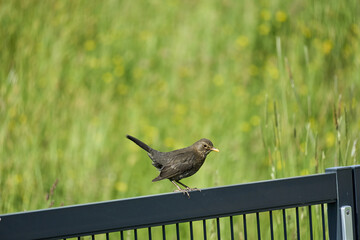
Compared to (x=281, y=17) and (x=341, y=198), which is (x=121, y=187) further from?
(x=281, y=17)

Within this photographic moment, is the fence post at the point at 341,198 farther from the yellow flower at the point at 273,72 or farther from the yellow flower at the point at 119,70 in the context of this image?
the yellow flower at the point at 119,70

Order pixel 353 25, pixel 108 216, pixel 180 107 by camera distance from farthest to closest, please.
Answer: pixel 353 25
pixel 180 107
pixel 108 216

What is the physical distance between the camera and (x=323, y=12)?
7.07 metres

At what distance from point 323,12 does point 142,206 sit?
18.2 ft

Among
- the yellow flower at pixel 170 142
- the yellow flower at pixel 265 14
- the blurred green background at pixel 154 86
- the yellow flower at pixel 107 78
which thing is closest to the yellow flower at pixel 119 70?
the blurred green background at pixel 154 86

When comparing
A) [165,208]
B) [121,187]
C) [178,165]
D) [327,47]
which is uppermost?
[327,47]

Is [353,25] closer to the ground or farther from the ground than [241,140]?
farther from the ground

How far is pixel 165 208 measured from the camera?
2189mm

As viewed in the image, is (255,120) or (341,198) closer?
(341,198)

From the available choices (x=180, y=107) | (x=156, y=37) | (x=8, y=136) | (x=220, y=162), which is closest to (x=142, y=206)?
(x=220, y=162)

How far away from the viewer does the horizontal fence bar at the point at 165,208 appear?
77.9 inches

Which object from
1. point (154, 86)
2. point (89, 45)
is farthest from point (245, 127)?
point (89, 45)

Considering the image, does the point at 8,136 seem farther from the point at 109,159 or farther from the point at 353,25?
the point at 353,25

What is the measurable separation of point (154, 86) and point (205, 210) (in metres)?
4.38
